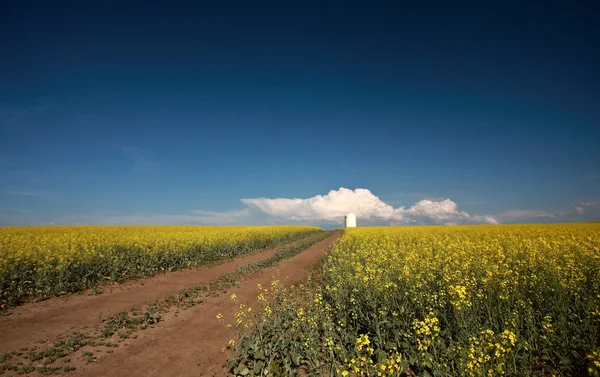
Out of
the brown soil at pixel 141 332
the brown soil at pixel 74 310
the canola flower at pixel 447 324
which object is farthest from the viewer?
the brown soil at pixel 74 310

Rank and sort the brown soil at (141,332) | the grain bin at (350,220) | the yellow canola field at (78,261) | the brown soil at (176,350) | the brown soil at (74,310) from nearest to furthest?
the brown soil at (176,350) → the brown soil at (141,332) → the brown soil at (74,310) → the yellow canola field at (78,261) → the grain bin at (350,220)

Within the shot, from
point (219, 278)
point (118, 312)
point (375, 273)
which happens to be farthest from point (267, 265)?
point (375, 273)

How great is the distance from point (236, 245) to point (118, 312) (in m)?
18.4

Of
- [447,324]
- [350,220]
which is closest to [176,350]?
[447,324]

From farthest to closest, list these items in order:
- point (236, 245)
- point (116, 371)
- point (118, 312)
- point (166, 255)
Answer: point (236, 245) < point (166, 255) < point (118, 312) < point (116, 371)

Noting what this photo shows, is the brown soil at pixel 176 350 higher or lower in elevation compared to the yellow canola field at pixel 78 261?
lower

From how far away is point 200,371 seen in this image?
21.4 feet

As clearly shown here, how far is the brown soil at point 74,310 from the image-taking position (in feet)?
28.3

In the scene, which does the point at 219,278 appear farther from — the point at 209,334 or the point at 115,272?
the point at 209,334

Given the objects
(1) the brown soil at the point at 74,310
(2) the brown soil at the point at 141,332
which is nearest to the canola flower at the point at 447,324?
(2) the brown soil at the point at 141,332

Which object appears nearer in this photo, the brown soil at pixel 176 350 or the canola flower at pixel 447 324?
the canola flower at pixel 447 324

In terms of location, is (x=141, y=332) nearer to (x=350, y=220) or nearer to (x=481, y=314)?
(x=481, y=314)

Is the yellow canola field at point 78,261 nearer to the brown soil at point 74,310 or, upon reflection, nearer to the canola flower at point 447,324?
the brown soil at point 74,310

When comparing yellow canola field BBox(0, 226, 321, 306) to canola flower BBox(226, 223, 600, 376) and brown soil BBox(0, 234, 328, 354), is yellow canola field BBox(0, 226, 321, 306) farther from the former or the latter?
canola flower BBox(226, 223, 600, 376)
